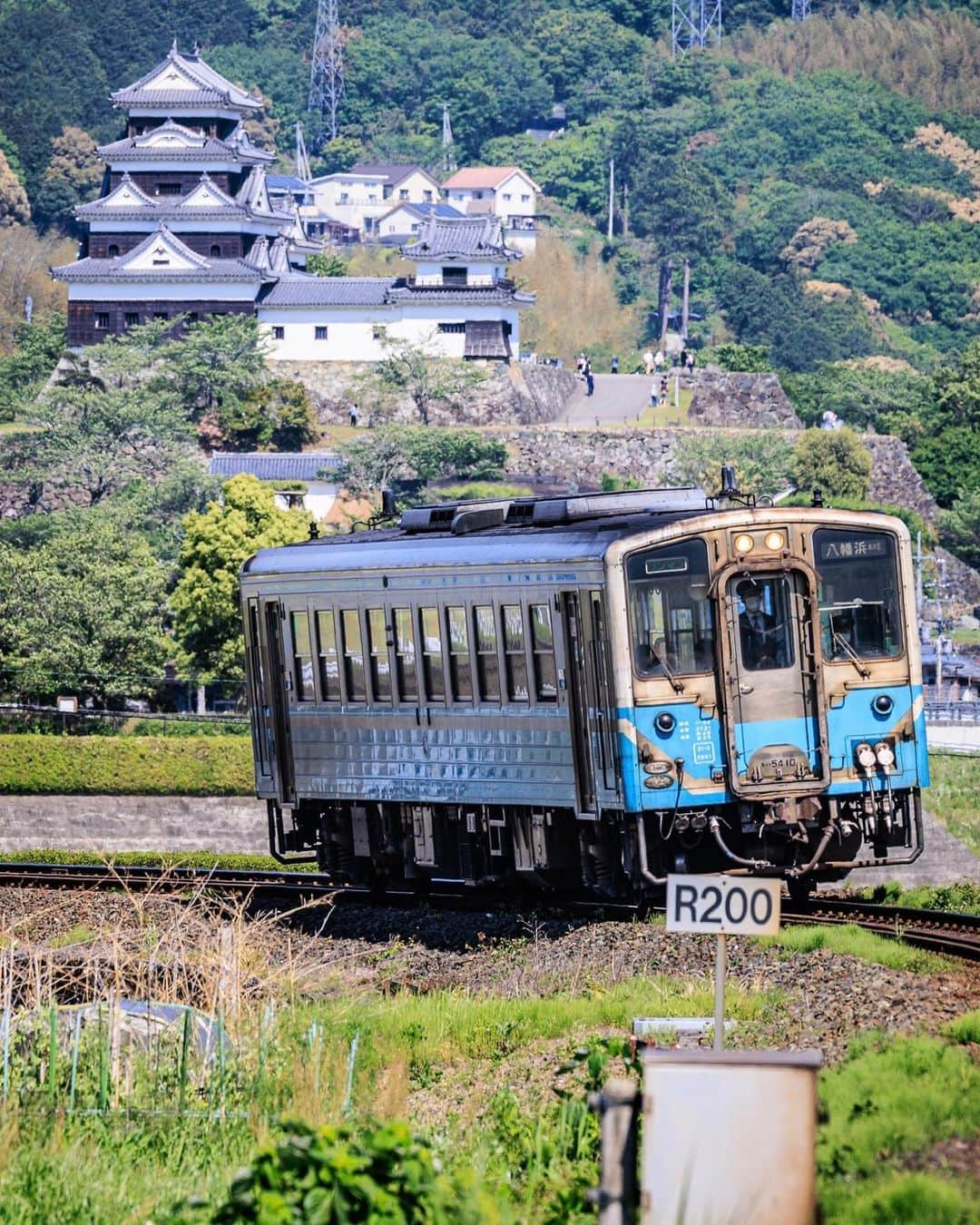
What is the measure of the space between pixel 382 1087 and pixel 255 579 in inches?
362

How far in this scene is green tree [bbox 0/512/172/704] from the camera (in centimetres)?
4331

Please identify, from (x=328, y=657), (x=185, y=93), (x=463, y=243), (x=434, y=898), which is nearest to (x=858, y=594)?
(x=434, y=898)

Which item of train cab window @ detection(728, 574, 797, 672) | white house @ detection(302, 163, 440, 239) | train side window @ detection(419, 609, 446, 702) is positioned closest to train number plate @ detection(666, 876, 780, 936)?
train cab window @ detection(728, 574, 797, 672)

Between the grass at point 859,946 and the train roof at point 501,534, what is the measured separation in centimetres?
278

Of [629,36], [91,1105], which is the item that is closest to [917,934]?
[91,1105]

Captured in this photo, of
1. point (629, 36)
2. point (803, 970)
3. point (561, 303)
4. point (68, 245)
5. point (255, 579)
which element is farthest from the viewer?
point (629, 36)

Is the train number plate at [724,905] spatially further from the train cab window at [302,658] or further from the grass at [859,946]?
the train cab window at [302,658]

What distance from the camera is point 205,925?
15078mm

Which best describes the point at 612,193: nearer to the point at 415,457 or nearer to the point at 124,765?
the point at 415,457

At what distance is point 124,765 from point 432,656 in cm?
2102

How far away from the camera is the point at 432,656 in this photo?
18641mm

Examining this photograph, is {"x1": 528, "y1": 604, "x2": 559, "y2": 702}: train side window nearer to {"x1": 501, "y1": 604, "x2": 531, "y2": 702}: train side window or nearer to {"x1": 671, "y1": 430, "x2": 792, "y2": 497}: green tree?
{"x1": 501, "y1": 604, "x2": 531, "y2": 702}: train side window

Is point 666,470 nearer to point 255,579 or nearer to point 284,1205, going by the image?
point 255,579

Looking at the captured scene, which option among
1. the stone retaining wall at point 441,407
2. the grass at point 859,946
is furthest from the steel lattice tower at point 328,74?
the grass at point 859,946
